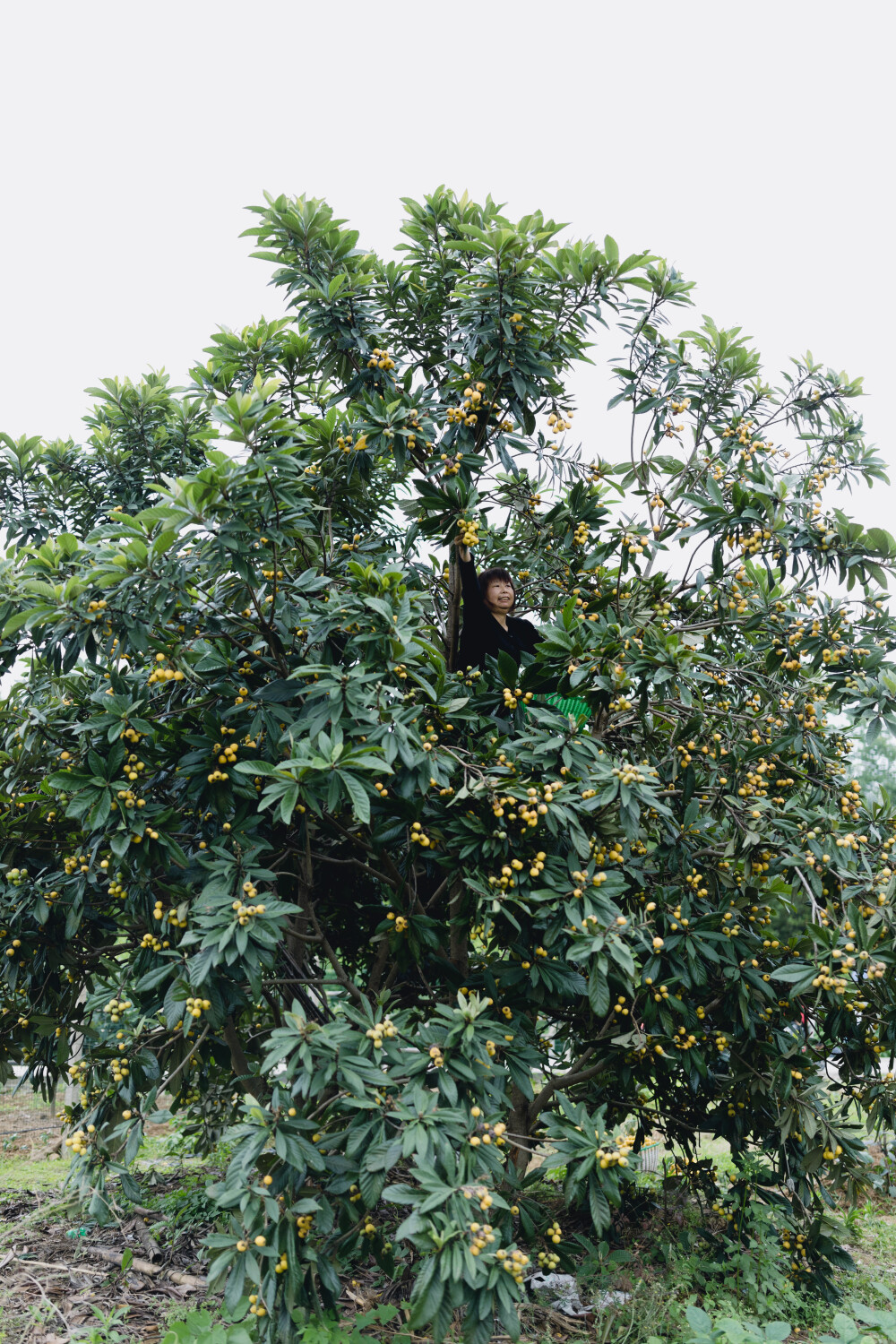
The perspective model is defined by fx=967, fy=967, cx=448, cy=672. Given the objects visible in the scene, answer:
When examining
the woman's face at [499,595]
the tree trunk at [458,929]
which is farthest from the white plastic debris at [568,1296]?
the woman's face at [499,595]

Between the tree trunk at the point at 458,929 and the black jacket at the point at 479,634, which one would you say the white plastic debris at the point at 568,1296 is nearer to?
the tree trunk at the point at 458,929

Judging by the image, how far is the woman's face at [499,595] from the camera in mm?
3518

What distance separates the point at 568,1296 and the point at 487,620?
99.2 inches

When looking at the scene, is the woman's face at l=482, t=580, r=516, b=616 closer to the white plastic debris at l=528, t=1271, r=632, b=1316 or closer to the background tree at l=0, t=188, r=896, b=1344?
the background tree at l=0, t=188, r=896, b=1344

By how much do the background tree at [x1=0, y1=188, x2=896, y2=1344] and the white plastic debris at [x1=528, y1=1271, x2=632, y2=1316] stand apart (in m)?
0.19

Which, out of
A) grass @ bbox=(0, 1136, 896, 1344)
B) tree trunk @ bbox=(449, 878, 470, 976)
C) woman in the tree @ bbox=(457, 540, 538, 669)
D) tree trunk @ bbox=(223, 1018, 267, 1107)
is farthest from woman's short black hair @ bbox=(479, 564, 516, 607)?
grass @ bbox=(0, 1136, 896, 1344)

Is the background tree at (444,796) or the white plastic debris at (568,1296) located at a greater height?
the background tree at (444,796)

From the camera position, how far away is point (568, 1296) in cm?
359

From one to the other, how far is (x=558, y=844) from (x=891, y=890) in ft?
3.44

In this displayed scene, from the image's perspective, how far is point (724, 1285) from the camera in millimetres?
3709

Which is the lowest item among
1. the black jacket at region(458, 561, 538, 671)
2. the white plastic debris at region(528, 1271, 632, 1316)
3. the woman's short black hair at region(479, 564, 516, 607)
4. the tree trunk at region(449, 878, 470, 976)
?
the white plastic debris at region(528, 1271, 632, 1316)

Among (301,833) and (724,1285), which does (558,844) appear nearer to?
(301,833)

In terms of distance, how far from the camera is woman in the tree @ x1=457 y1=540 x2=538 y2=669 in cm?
346

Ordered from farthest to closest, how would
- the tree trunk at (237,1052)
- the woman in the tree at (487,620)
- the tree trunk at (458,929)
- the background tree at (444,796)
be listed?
1. the woman in the tree at (487,620)
2. the tree trunk at (237,1052)
3. the tree trunk at (458,929)
4. the background tree at (444,796)
